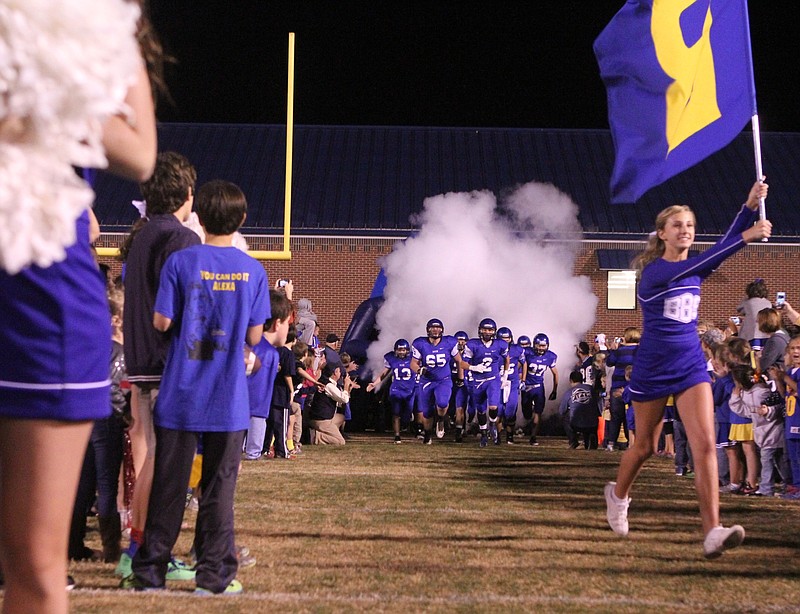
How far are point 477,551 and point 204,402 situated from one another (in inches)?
83.4

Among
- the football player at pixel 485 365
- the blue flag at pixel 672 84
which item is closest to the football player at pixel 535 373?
the football player at pixel 485 365

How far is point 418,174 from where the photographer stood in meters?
32.8

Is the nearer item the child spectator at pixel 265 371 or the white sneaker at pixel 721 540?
the white sneaker at pixel 721 540

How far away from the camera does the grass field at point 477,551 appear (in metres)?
4.66

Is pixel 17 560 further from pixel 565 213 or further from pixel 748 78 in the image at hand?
pixel 565 213

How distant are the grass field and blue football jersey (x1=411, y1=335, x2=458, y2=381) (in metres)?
7.04

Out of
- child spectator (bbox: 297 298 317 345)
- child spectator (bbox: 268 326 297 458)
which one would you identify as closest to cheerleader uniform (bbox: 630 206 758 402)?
child spectator (bbox: 268 326 297 458)

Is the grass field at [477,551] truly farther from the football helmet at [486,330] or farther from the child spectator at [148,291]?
the football helmet at [486,330]

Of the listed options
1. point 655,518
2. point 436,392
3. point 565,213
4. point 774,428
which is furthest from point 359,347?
point 655,518

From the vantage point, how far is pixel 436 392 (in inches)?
706

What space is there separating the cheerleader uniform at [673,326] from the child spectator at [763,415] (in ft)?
11.9

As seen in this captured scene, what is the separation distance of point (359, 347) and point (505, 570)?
57.0 ft

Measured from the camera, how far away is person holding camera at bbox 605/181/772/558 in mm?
6062

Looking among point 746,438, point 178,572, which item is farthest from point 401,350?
point 178,572
